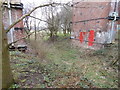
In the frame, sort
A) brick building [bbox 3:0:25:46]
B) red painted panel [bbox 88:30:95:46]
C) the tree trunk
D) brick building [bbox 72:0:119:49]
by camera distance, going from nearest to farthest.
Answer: the tree trunk → brick building [bbox 3:0:25:46] → brick building [bbox 72:0:119:49] → red painted panel [bbox 88:30:95:46]

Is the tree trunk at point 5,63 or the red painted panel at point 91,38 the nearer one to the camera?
the tree trunk at point 5,63

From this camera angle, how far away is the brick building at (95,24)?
6691 mm

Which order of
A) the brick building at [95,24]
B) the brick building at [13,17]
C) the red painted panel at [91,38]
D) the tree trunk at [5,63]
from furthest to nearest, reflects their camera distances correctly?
1. the red painted panel at [91,38]
2. the brick building at [95,24]
3. the brick building at [13,17]
4. the tree trunk at [5,63]

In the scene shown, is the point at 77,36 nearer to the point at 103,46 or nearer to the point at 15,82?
the point at 103,46

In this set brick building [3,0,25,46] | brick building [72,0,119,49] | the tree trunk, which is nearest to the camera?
the tree trunk

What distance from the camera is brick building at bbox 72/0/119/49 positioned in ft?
22.0

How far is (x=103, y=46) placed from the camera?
278 inches

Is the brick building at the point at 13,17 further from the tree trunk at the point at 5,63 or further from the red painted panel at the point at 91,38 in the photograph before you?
the red painted panel at the point at 91,38

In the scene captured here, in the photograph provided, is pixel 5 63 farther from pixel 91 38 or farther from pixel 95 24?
pixel 95 24

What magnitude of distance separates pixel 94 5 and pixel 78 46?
14.8 feet

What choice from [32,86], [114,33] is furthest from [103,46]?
[32,86]

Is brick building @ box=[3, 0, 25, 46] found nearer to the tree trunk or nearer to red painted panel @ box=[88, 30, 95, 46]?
the tree trunk

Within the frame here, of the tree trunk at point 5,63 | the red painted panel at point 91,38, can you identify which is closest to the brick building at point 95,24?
the red painted panel at point 91,38

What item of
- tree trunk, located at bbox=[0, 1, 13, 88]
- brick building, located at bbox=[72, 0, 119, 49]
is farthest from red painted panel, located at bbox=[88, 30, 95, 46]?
tree trunk, located at bbox=[0, 1, 13, 88]
